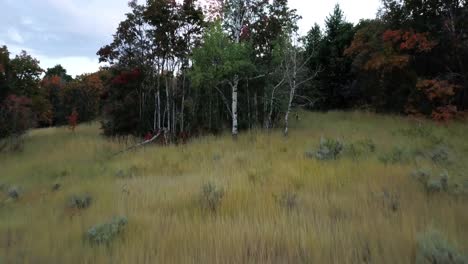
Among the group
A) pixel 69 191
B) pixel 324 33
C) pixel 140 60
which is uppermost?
pixel 324 33

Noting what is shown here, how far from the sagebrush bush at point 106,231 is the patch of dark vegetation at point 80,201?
1464 millimetres

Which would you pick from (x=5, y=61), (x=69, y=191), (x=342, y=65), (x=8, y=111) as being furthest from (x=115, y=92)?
(x=342, y=65)

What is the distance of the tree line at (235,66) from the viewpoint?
13.5 m

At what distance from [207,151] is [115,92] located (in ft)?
31.4

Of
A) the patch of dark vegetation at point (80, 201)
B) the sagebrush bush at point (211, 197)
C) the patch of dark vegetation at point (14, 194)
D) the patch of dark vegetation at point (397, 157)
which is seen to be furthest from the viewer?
the patch of dark vegetation at point (397, 157)

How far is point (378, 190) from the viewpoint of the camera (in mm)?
4688

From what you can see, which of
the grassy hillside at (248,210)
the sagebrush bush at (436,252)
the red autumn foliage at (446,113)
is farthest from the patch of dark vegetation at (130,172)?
the red autumn foliage at (446,113)

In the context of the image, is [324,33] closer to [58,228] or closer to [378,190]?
[378,190]

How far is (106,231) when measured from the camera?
354 cm

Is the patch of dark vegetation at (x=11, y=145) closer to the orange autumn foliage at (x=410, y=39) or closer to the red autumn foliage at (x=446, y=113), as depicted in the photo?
the orange autumn foliage at (x=410, y=39)

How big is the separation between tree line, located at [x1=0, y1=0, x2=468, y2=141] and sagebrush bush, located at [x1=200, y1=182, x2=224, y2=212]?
25.8ft

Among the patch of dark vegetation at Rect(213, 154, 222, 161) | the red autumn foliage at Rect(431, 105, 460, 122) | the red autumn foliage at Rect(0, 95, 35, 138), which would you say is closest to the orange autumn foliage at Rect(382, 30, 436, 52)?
the red autumn foliage at Rect(431, 105, 460, 122)

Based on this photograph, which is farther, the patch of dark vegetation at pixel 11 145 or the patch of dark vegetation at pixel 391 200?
the patch of dark vegetation at pixel 11 145

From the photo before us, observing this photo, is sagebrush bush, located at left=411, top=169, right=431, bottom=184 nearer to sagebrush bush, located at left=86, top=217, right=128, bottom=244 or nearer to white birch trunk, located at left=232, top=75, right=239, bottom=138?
sagebrush bush, located at left=86, top=217, right=128, bottom=244
